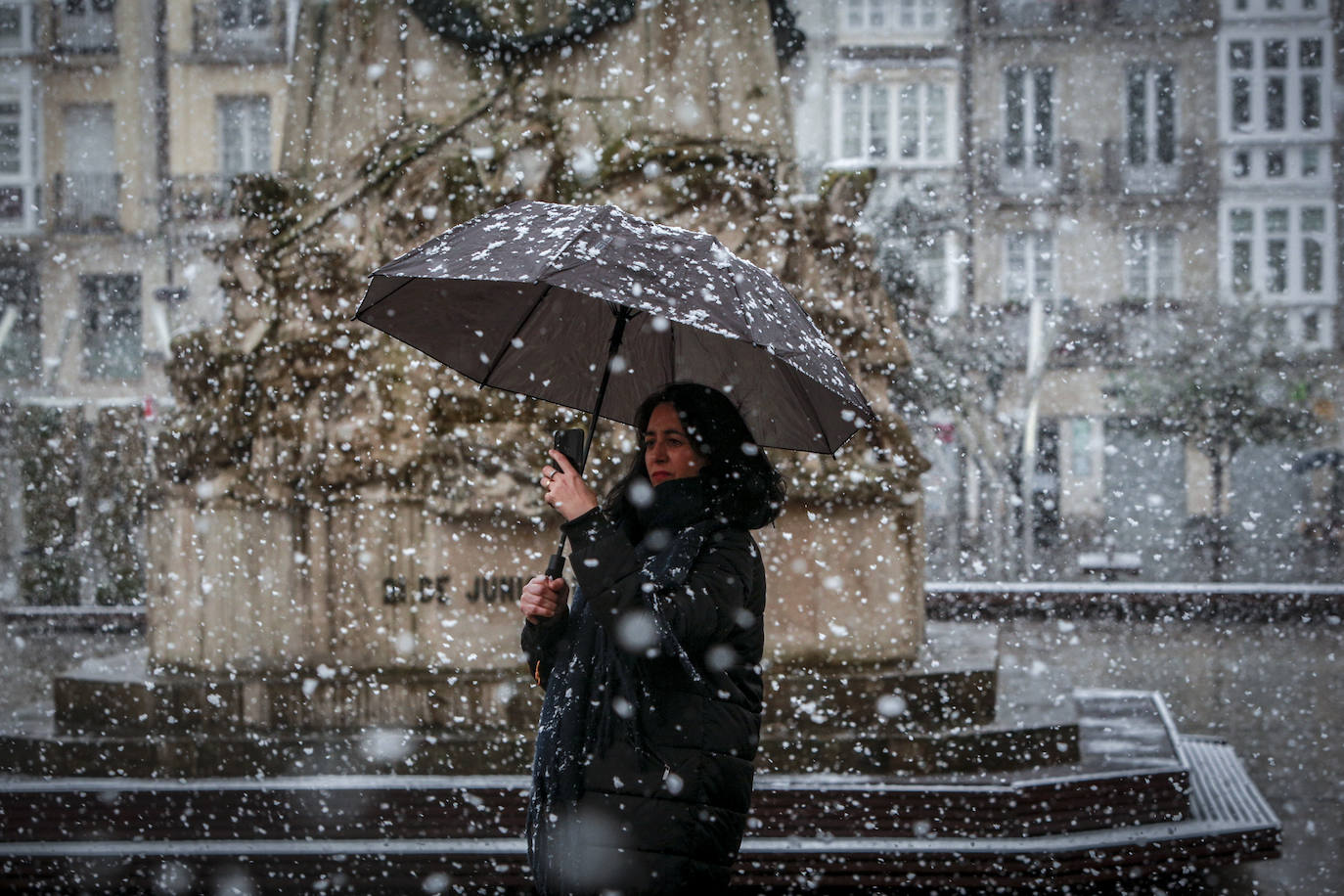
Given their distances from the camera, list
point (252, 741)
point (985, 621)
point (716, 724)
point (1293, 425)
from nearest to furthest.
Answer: point (716, 724) → point (252, 741) → point (985, 621) → point (1293, 425)

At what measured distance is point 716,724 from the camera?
2.73 m

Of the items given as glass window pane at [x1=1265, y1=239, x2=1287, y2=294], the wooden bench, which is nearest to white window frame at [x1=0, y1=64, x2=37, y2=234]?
glass window pane at [x1=1265, y1=239, x2=1287, y2=294]

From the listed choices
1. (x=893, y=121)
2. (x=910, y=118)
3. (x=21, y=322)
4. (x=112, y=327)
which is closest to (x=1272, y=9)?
(x=910, y=118)

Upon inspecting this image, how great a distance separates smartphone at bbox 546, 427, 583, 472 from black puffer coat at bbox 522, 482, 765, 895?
15 cm

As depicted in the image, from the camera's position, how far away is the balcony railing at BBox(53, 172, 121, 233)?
26062 mm

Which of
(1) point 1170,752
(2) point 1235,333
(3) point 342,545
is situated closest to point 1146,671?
(1) point 1170,752

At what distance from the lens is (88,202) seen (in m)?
26.2

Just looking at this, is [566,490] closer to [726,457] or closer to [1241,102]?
[726,457]

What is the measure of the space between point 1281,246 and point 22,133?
2389 cm

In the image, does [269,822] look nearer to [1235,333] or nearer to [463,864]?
[463,864]

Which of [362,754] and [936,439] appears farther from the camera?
[936,439]

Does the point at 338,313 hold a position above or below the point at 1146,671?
above

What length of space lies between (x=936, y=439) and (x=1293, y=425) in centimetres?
610

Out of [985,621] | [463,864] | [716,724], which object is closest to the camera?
[716,724]
